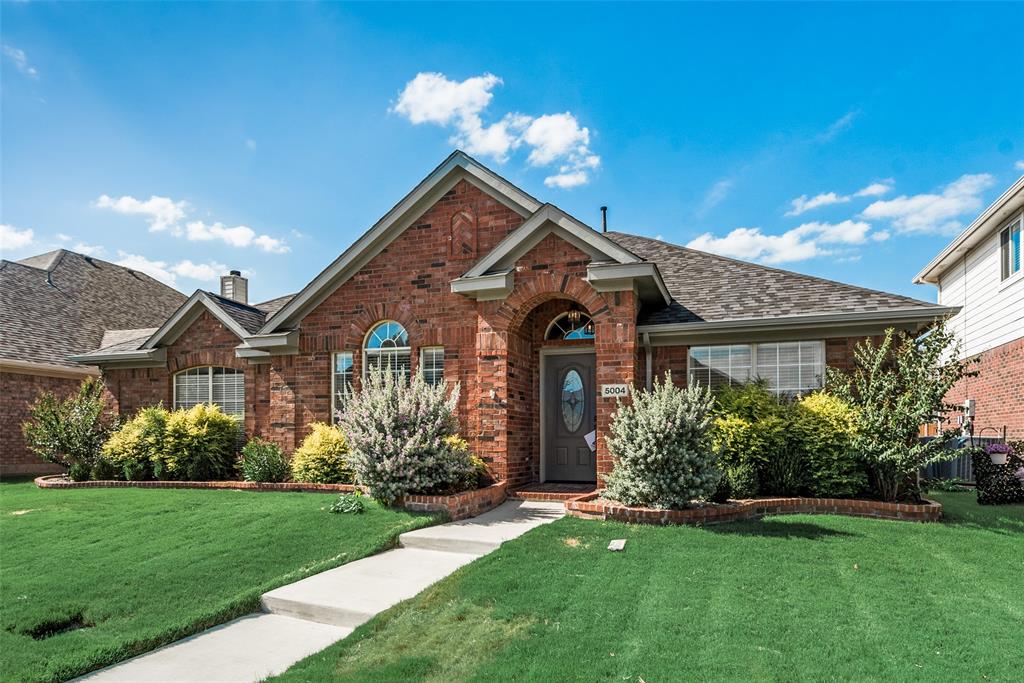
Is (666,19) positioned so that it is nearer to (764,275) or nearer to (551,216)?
(551,216)

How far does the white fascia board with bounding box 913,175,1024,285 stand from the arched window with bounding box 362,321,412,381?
43.5 feet

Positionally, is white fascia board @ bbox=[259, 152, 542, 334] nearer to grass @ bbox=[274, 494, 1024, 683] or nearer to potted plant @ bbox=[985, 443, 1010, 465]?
grass @ bbox=[274, 494, 1024, 683]

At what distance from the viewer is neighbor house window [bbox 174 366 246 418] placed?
14.5 m

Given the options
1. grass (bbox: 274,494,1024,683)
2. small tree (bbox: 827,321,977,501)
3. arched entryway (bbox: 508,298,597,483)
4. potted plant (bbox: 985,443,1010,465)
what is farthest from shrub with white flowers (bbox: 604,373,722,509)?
potted plant (bbox: 985,443,1010,465)

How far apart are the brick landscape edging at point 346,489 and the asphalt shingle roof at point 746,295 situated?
412cm

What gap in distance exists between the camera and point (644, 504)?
325 inches

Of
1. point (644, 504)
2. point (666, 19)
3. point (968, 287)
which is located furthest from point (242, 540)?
point (968, 287)

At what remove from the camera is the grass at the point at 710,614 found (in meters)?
4.48

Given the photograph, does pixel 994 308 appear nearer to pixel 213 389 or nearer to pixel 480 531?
pixel 480 531

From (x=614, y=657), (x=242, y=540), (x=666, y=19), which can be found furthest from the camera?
(x=666, y=19)

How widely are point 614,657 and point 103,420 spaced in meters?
15.8

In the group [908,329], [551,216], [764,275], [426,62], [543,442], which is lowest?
[543,442]

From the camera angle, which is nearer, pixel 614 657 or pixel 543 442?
pixel 614 657

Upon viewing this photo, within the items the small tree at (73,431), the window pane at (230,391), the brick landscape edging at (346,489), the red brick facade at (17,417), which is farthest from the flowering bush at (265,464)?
the red brick facade at (17,417)
